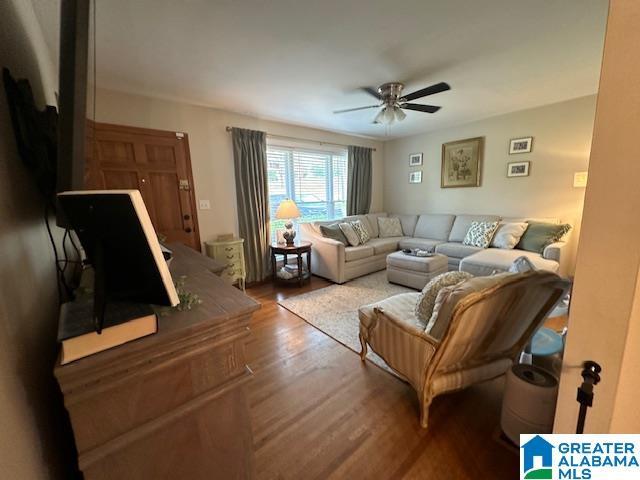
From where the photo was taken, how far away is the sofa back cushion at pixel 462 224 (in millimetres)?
4047

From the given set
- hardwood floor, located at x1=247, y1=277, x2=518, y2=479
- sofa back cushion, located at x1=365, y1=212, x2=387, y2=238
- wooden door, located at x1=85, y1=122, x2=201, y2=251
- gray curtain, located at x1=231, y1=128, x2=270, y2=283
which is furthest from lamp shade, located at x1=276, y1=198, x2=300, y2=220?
hardwood floor, located at x1=247, y1=277, x2=518, y2=479

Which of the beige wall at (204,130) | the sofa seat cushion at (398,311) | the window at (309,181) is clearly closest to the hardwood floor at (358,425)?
the sofa seat cushion at (398,311)

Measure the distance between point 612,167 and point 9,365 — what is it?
1.45 m

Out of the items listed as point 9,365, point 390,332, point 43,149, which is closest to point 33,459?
point 9,365

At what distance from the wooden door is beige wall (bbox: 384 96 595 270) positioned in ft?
13.1

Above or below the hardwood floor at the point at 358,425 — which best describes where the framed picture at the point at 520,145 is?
above

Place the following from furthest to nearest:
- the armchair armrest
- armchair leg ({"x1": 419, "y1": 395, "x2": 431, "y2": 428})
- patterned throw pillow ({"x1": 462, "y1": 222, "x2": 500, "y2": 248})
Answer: patterned throw pillow ({"x1": 462, "y1": 222, "x2": 500, "y2": 248}), the armchair armrest, armchair leg ({"x1": 419, "y1": 395, "x2": 431, "y2": 428})

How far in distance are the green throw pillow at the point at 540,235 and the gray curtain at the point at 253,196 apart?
3561 mm

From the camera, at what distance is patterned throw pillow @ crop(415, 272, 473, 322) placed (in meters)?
1.50

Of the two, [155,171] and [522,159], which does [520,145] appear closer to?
[522,159]

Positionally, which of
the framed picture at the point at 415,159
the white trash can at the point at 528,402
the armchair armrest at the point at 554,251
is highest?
the framed picture at the point at 415,159

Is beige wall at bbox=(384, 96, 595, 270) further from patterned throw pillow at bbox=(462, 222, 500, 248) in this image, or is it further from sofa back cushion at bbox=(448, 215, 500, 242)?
patterned throw pillow at bbox=(462, 222, 500, 248)

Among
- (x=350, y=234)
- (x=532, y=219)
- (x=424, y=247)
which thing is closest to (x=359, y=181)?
(x=350, y=234)

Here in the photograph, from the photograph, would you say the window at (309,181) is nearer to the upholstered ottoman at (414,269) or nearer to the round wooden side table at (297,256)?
the round wooden side table at (297,256)
